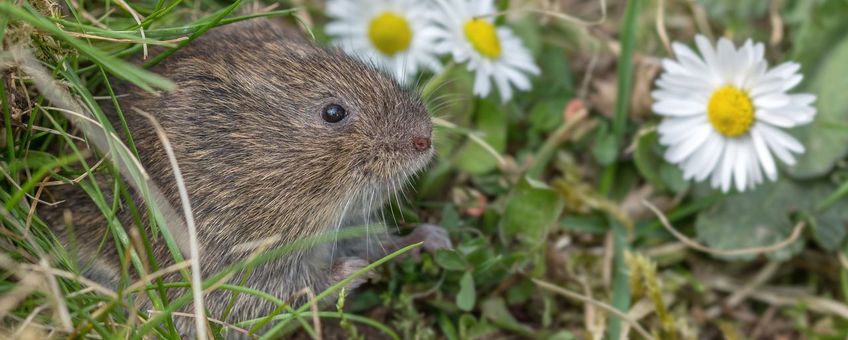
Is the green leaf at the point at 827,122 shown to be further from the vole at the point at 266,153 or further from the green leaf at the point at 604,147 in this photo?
the vole at the point at 266,153

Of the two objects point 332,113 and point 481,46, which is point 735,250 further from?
point 332,113

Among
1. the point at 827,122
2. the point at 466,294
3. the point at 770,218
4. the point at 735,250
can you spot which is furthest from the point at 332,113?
the point at 827,122

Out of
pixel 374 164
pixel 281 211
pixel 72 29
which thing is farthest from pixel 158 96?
pixel 374 164

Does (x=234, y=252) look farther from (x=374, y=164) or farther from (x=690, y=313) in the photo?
(x=690, y=313)

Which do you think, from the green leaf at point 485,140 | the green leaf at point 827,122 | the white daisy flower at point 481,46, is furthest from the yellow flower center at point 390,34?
the green leaf at point 827,122

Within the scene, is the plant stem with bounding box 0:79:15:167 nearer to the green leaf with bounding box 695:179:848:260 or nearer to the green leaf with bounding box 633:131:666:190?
the green leaf with bounding box 633:131:666:190

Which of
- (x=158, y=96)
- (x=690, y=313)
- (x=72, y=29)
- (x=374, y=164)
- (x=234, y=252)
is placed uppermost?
(x=72, y=29)

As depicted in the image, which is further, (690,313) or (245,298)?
(690,313)

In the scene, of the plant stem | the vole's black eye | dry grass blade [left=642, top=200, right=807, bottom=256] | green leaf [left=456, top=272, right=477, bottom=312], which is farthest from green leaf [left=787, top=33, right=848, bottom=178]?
the plant stem
